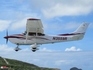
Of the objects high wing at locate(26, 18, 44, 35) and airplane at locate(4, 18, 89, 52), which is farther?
airplane at locate(4, 18, 89, 52)

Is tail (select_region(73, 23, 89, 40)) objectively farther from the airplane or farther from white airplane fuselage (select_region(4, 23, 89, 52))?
white airplane fuselage (select_region(4, 23, 89, 52))

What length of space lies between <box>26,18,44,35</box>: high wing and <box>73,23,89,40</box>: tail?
786 cm

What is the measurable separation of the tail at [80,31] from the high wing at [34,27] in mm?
7862

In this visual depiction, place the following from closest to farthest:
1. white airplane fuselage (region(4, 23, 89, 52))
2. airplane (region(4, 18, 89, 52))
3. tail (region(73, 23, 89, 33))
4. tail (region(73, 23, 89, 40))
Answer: airplane (region(4, 18, 89, 52)) < white airplane fuselage (region(4, 23, 89, 52)) < tail (region(73, 23, 89, 40)) < tail (region(73, 23, 89, 33))

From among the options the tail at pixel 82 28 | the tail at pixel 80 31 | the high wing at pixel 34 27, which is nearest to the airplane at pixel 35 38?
the high wing at pixel 34 27

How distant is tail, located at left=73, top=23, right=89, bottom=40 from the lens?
54338mm

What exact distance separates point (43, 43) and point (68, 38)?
526cm

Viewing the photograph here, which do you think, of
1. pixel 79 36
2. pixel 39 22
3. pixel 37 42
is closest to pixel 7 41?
pixel 37 42

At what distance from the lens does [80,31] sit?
55844 mm

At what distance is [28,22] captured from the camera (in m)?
46.8

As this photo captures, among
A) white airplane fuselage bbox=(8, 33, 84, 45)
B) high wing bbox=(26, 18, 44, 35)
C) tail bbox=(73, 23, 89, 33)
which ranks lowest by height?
white airplane fuselage bbox=(8, 33, 84, 45)

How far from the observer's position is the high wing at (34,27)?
4642 cm

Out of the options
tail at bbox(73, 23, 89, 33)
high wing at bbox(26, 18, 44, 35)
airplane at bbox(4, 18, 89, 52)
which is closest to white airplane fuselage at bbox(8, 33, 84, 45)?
airplane at bbox(4, 18, 89, 52)

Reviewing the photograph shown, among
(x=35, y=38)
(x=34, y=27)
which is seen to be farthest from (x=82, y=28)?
(x=34, y=27)
